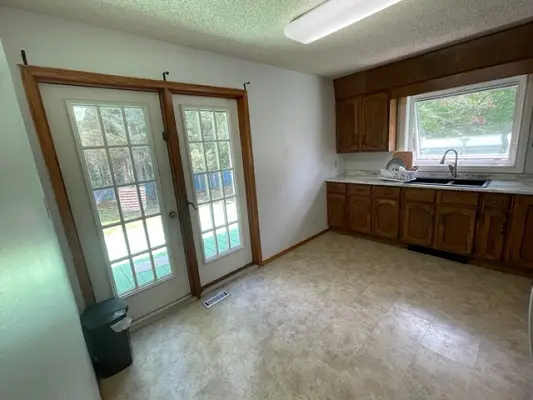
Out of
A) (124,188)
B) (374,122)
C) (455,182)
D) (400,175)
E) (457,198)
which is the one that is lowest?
(457,198)

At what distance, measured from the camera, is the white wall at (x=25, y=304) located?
18.2 inches

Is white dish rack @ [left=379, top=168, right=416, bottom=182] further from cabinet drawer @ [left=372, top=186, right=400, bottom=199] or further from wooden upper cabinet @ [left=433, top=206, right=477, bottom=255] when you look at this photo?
wooden upper cabinet @ [left=433, top=206, right=477, bottom=255]

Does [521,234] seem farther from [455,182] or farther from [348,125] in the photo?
[348,125]

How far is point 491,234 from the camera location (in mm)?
2533

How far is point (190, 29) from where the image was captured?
187 cm

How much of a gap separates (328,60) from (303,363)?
9.77ft

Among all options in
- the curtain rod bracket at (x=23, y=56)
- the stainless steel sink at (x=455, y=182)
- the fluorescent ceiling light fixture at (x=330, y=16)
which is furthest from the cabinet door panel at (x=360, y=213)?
the curtain rod bracket at (x=23, y=56)

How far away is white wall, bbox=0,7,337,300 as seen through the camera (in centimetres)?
155

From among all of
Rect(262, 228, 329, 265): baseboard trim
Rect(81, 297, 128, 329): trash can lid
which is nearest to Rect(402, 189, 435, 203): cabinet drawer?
Rect(262, 228, 329, 265): baseboard trim

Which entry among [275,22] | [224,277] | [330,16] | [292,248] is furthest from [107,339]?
[330,16]

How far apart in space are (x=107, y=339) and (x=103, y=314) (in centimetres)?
16

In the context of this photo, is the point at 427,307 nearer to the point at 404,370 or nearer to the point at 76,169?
the point at 404,370

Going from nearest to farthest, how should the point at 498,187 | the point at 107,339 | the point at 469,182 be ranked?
1. the point at 107,339
2. the point at 498,187
3. the point at 469,182

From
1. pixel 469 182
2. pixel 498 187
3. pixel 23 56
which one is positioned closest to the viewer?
pixel 23 56
